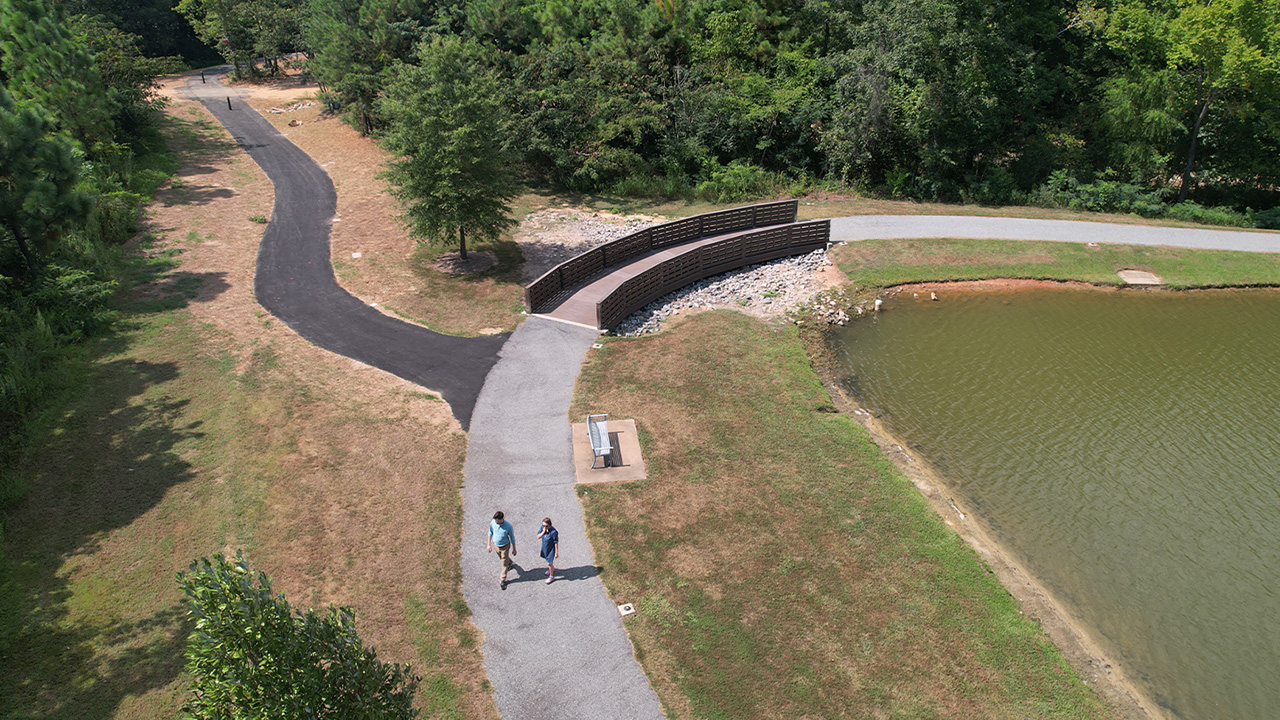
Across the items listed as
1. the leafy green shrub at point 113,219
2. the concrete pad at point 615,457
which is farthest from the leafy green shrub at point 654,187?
the leafy green shrub at point 113,219

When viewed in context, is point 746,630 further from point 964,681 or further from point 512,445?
point 512,445

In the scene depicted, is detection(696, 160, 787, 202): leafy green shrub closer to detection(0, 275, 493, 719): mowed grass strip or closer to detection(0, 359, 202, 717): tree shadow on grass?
detection(0, 275, 493, 719): mowed grass strip

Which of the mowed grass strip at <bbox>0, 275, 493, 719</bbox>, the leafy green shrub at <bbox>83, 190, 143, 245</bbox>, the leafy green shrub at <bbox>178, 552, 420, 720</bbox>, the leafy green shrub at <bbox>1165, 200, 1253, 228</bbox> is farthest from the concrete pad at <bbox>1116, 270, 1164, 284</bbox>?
the leafy green shrub at <bbox>83, 190, 143, 245</bbox>

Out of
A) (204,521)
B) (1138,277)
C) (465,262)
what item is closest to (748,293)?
(465,262)

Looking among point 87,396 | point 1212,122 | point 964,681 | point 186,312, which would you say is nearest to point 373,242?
point 186,312

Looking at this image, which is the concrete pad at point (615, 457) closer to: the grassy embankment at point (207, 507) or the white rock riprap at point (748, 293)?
the grassy embankment at point (207, 507)

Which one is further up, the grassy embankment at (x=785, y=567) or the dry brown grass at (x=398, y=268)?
the dry brown grass at (x=398, y=268)

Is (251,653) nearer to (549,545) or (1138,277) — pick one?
(549,545)
